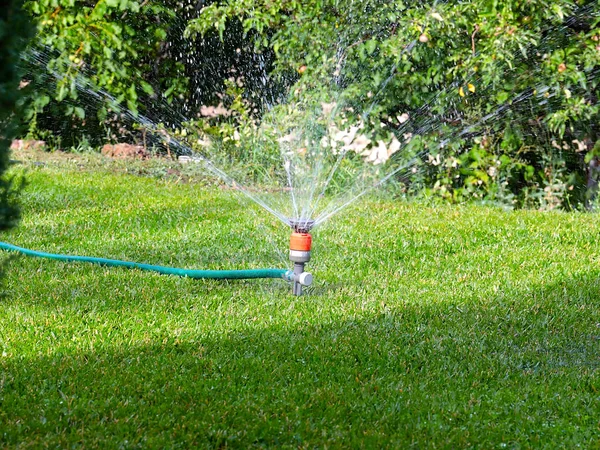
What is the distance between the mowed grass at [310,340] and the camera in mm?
2602

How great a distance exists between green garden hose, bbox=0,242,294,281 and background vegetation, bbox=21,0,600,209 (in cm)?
268

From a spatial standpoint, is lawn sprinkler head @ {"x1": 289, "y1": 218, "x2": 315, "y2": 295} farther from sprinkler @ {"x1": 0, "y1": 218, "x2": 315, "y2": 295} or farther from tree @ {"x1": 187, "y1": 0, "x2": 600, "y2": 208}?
tree @ {"x1": 187, "y1": 0, "x2": 600, "y2": 208}

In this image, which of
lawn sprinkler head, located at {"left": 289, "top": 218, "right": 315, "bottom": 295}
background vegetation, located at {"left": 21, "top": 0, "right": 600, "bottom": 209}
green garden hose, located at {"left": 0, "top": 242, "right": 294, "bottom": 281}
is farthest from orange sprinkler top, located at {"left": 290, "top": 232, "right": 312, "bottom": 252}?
background vegetation, located at {"left": 21, "top": 0, "right": 600, "bottom": 209}

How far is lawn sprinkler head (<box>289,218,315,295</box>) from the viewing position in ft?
12.3

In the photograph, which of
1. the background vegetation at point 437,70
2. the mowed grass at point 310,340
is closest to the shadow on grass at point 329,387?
the mowed grass at point 310,340

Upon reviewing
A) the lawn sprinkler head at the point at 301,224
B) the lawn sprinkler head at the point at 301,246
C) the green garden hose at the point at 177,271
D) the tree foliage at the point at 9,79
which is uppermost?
the tree foliage at the point at 9,79

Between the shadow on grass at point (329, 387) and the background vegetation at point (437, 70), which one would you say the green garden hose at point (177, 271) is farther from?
the background vegetation at point (437, 70)

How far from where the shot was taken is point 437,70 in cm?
653

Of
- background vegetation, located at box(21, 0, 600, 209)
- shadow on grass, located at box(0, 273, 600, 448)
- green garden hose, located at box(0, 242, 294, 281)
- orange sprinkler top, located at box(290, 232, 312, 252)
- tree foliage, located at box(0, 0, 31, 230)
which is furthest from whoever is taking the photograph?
background vegetation, located at box(21, 0, 600, 209)

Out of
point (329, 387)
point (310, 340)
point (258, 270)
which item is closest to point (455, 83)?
point (258, 270)

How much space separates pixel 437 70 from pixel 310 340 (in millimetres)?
3696

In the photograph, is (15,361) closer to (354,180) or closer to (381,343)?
(381,343)

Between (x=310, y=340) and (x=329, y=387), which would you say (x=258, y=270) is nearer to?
(x=310, y=340)

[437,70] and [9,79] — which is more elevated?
[9,79]
